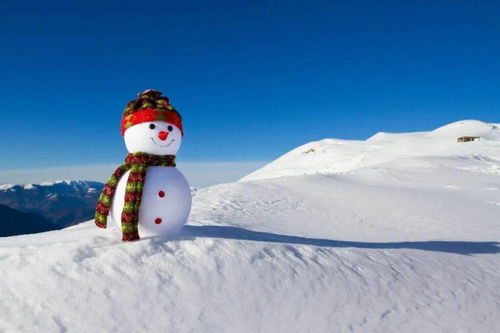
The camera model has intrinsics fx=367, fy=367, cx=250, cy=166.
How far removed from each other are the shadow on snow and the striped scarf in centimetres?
92

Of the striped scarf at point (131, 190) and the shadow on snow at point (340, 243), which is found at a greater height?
the striped scarf at point (131, 190)

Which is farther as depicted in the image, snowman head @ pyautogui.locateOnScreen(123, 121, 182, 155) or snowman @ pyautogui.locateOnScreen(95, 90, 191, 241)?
snowman head @ pyautogui.locateOnScreen(123, 121, 182, 155)

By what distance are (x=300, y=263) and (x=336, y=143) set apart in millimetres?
50956

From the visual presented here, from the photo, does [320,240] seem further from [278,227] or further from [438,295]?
[438,295]

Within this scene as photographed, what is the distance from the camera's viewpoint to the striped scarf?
4656mm

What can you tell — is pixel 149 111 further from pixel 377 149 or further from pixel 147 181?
pixel 377 149

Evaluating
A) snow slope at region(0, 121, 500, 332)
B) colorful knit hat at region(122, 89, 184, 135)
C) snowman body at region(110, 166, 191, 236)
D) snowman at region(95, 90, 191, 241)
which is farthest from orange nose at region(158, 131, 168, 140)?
snow slope at region(0, 121, 500, 332)

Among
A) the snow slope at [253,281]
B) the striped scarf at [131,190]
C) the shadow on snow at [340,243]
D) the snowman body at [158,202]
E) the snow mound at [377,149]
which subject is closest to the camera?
the snow slope at [253,281]

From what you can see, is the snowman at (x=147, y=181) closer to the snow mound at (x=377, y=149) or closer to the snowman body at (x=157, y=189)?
the snowman body at (x=157, y=189)

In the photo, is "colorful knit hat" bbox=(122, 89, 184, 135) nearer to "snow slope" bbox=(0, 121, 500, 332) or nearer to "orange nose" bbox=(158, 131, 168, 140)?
"orange nose" bbox=(158, 131, 168, 140)

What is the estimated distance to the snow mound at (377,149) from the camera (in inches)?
1409

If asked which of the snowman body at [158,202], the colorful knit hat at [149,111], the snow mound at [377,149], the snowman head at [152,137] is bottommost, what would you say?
the snowman body at [158,202]

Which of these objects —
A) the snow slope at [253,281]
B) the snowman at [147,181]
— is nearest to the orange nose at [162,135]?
the snowman at [147,181]

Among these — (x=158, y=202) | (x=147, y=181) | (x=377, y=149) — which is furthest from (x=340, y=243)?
(x=377, y=149)
